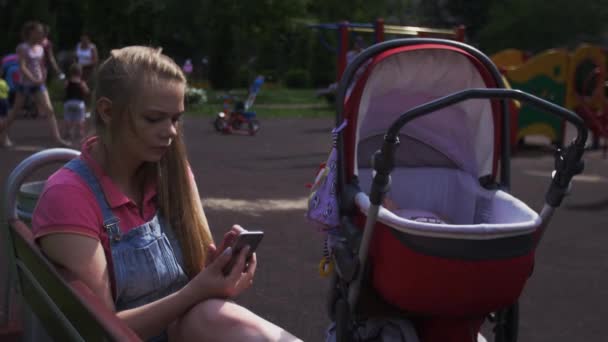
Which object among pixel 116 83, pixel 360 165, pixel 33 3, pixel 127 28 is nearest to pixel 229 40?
pixel 127 28

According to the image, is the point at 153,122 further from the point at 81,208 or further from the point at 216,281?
the point at 216,281

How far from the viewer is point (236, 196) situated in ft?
27.3

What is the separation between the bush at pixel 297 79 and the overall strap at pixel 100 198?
1312 inches

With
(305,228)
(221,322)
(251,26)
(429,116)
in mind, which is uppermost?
(221,322)

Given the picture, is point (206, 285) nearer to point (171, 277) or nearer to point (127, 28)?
point (171, 277)

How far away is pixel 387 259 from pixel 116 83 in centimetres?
142

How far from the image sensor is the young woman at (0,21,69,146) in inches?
450

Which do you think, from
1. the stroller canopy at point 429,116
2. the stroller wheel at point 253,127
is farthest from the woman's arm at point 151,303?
the stroller wheel at point 253,127

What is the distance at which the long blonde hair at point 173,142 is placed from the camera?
232 cm

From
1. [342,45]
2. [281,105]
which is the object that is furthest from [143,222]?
[281,105]

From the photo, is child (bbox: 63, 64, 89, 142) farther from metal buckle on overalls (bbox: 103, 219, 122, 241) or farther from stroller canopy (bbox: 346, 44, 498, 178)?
metal buckle on overalls (bbox: 103, 219, 122, 241)

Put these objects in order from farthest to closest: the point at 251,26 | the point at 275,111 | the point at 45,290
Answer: the point at 251,26, the point at 275,111, the point at 45,290

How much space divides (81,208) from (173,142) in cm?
40

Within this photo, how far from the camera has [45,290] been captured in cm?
204
